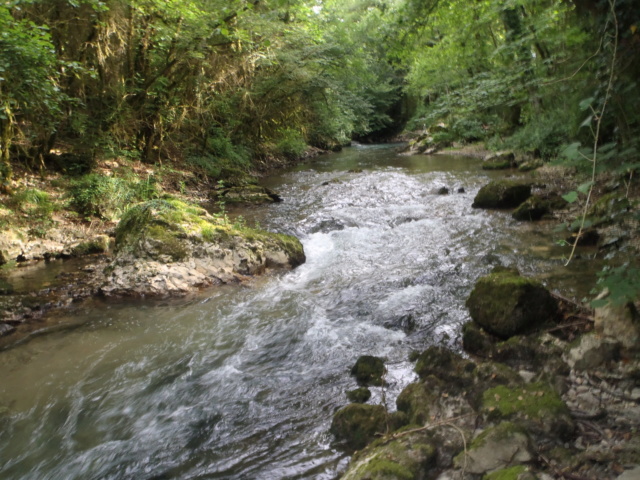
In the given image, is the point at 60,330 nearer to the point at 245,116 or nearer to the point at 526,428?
the point at 526,428

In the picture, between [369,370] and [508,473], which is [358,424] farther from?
[508,473]

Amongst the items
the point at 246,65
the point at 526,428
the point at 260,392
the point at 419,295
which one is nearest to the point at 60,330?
the point at 260,392

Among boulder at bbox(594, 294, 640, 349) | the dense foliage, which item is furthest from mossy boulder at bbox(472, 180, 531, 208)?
boulder at bbox(594, 294, 640, 349)

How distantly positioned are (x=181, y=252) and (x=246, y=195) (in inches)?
221

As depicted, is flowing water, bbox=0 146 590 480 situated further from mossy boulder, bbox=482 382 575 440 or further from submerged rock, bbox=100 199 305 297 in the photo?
mossy boulder, bbox=482 382 575 440

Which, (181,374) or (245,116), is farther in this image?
(245,116)

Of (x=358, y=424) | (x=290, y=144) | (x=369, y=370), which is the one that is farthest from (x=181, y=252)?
(x=290, y=144)

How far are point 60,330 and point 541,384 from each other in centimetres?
515

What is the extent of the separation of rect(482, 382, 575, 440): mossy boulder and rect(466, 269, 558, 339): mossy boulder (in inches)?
39.7

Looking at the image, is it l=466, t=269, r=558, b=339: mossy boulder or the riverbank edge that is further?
the riverbank edge

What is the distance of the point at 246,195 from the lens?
1190cm

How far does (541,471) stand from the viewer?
2.21m

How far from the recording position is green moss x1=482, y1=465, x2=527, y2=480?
6.95 feet

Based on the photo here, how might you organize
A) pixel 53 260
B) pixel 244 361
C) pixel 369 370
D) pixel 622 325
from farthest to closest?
1. pixel 53 260
2. pixel 244 361
3. pixel 369 370
4. pixel 622 325
